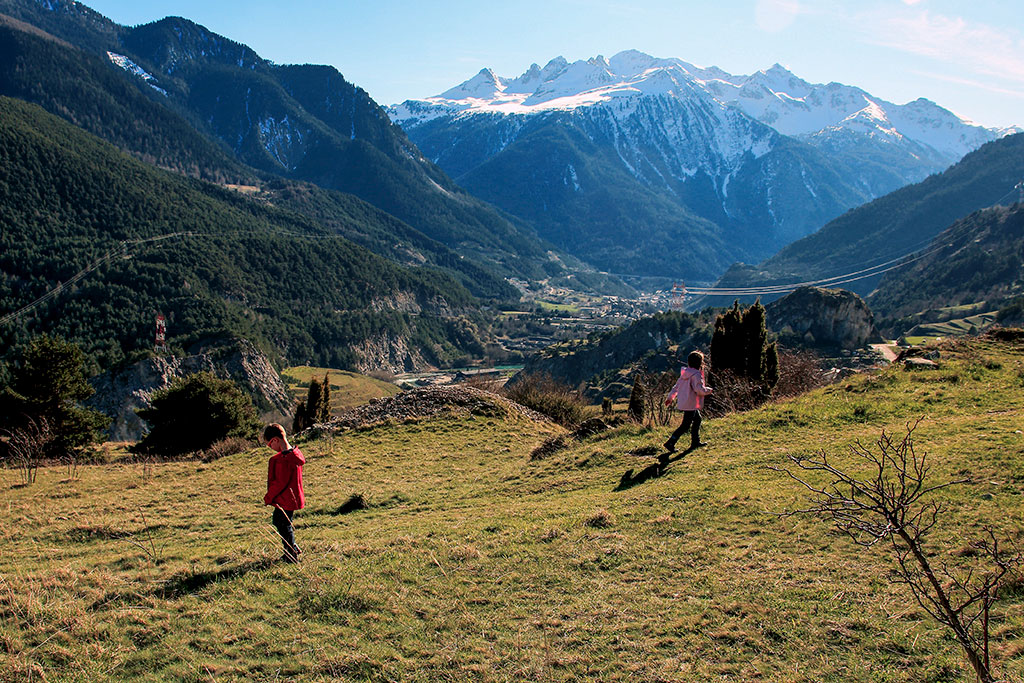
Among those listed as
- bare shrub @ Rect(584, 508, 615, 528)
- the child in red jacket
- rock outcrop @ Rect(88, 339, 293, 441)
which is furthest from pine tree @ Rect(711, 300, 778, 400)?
rock outcrop @ Rect(88, 339, 293, 441)

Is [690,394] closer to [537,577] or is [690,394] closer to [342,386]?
[537,577]

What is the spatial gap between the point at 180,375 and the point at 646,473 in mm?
85647

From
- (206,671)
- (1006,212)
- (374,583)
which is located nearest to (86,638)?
(206,671)

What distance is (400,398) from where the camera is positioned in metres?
26.6

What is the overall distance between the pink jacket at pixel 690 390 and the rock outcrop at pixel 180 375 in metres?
59.7

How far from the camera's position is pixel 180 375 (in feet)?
276

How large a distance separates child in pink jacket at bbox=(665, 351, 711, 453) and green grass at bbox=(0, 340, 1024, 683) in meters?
0.80

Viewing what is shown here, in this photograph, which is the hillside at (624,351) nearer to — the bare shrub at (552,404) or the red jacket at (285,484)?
the bare shrub at (552,404)

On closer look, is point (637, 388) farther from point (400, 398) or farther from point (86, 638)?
point (86, 638)

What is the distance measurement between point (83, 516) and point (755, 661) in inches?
552

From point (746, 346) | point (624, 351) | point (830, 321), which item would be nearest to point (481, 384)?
point (746, 346)

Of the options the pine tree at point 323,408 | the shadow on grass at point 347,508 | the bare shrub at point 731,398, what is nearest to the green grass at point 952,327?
the pine tree at point 323,408

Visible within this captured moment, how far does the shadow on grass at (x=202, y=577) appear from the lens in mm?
8602

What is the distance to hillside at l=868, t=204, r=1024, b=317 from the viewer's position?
5379 inches
